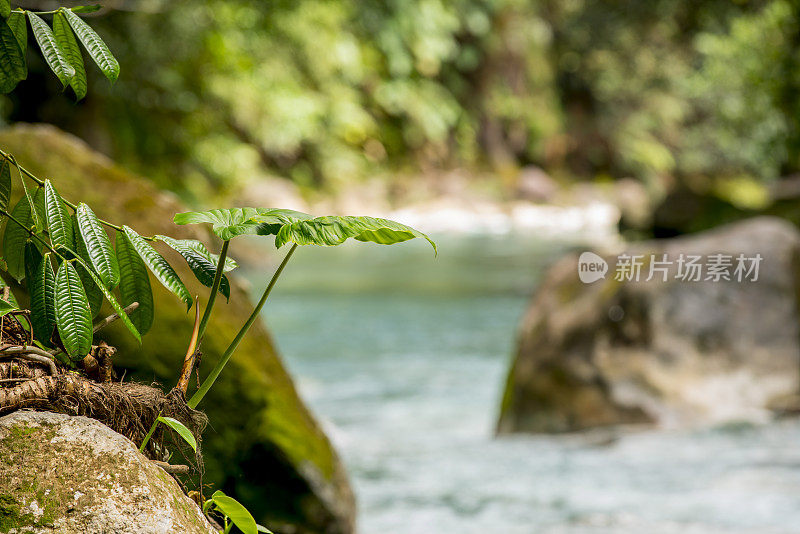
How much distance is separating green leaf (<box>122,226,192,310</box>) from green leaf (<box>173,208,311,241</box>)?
87 mm

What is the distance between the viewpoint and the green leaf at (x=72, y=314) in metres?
1.25

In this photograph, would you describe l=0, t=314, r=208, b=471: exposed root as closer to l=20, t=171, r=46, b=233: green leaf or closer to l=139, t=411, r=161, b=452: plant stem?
l=139, t=411, r=161, b=452: plant stem

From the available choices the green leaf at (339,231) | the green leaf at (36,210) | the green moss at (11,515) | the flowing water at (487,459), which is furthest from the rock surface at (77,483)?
the flowing water at (487,459)

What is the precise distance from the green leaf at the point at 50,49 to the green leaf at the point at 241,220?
29 cm

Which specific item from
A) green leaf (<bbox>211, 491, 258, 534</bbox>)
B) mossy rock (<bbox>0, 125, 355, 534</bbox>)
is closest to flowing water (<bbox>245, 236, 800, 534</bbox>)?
mossy rock (<bbox>0, 125, 355, 534</bbox>)

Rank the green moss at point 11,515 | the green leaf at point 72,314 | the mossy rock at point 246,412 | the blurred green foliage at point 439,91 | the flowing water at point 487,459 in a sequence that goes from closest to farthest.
Result: the green moss at point 11,515 < the green leaf at point 72,314 < the mossy rock at point 246,412 < the flowing water at point 487,459 < the blurred green foliage at point 439,91

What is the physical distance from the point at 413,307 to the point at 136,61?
16.1 feet

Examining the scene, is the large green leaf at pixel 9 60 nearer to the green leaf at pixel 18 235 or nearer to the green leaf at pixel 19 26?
the green leaf at pixel 19 26

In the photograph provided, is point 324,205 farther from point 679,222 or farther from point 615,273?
point 615,273

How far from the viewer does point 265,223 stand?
1.40 meters

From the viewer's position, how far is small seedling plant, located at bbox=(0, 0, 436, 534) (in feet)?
4.19

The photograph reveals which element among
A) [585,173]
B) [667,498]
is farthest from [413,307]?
[585,173]

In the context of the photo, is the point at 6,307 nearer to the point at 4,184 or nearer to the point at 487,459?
the point at 4,184

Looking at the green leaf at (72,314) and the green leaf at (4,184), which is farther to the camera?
the green leaf at (4,184)
